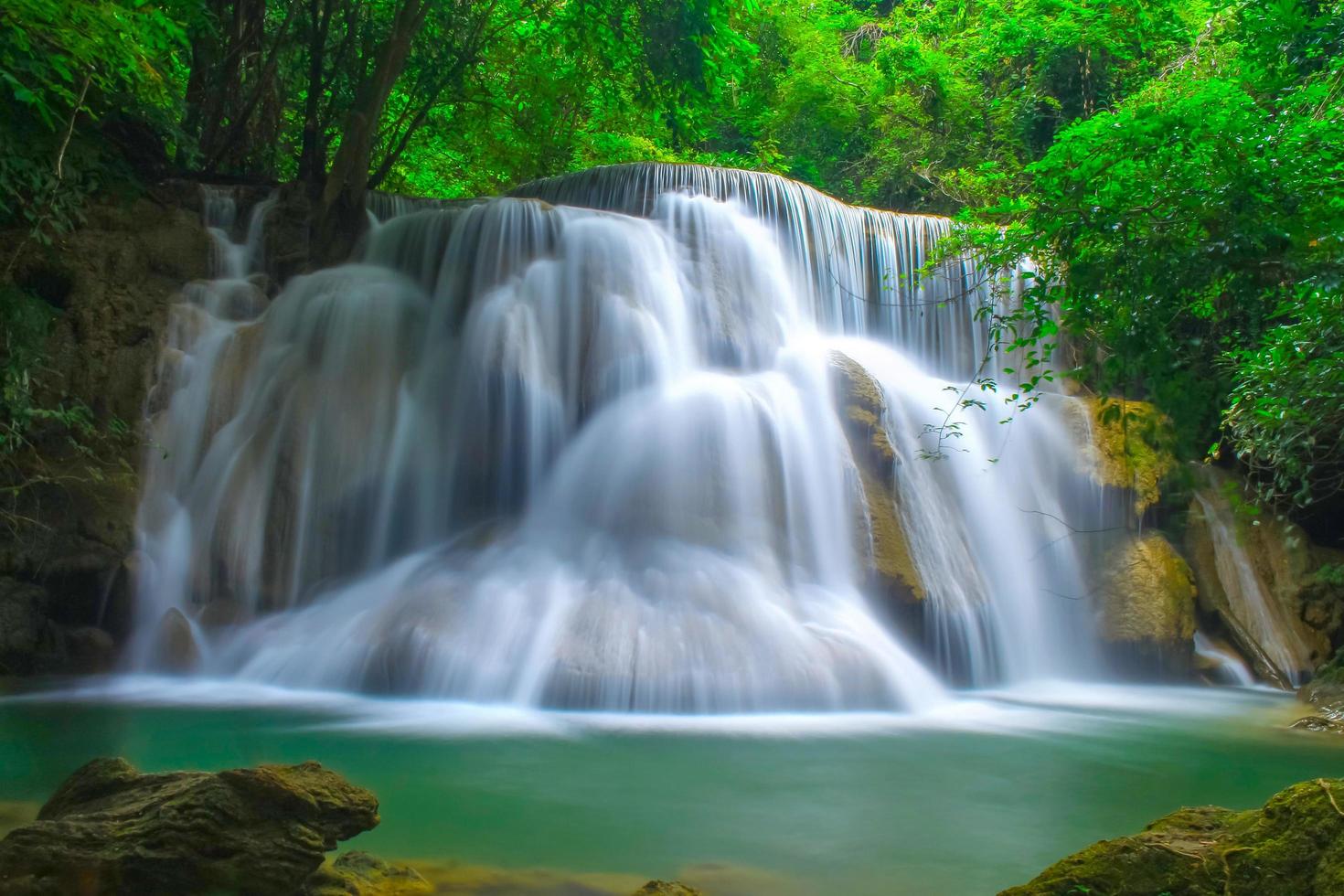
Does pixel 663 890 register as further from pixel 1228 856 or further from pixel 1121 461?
pixel 1121 461

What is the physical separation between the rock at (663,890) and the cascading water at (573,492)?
4129 mm

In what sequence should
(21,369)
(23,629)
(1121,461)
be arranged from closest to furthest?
(21,369), (23,629), (1121,461)

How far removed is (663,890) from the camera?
3.66 metres

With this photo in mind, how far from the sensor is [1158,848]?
11.4 feet

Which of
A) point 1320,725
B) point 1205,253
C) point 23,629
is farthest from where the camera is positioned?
point 23,629

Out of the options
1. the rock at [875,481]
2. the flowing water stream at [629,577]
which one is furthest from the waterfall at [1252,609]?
the rock at [875,481]

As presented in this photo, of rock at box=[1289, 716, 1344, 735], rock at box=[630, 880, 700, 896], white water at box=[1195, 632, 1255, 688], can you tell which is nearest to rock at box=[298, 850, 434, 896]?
rock at box=[630, 880, 700, 896]

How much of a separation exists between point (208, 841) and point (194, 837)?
5 centimetres

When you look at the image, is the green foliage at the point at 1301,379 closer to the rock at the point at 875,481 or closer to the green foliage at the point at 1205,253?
the green foliage at the point at 1205,253

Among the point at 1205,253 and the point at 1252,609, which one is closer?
the point at 1205,253

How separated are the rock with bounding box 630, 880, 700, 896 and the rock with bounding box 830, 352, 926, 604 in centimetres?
618

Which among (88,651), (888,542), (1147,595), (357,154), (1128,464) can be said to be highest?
(357,154)

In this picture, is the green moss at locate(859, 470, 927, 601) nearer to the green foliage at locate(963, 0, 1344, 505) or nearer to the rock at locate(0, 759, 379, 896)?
the green foliage at locate(963, 0, 1344, 505)

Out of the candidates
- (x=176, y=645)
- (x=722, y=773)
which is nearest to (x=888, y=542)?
(x=722, y=773)
